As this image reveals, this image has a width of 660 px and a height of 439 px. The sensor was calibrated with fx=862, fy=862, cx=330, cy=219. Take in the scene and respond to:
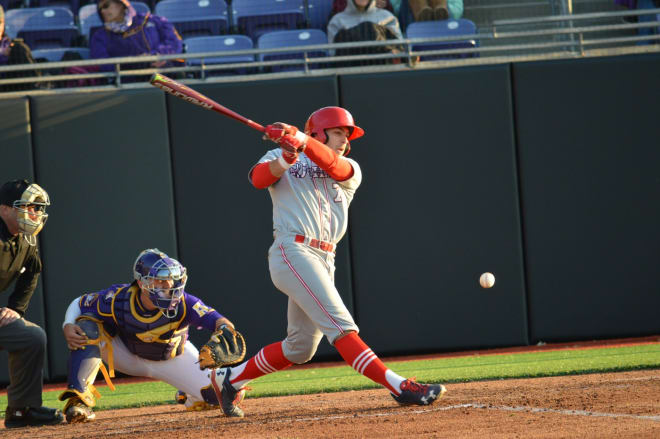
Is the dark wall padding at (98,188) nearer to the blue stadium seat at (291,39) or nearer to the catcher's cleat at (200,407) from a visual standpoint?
the blue stadium seat at (291,39)

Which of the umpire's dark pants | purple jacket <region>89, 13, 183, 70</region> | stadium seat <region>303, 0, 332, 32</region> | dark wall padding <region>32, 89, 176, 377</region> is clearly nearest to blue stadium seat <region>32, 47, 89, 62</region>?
purple jacket <region>89, 13, 183, 70</region>

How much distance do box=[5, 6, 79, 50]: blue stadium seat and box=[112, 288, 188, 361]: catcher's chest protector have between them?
5.56 meters

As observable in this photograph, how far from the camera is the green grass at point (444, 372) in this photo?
6836mm

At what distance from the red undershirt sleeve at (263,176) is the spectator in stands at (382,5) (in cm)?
550

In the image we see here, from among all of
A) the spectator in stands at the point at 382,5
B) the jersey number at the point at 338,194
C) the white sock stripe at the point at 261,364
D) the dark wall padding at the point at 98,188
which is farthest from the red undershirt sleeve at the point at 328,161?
the spectator in stands at the point at 382,5

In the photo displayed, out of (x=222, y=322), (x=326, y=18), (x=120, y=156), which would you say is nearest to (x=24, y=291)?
(x=222, y=322)

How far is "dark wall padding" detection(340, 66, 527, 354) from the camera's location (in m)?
8.93

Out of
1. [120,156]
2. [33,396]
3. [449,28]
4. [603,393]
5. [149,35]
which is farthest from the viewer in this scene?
[449,28]

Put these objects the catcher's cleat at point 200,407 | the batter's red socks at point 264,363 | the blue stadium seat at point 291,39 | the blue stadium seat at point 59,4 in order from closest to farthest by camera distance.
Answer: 1. the batter's red socks at point 264,363
2. the catcher's cleat at point 200,407
3. the blue stadium seat at point 291,39
4. the blue stadium seat at point 59,4

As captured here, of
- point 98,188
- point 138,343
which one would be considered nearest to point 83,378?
point 138,343

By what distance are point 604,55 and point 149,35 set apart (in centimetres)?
488

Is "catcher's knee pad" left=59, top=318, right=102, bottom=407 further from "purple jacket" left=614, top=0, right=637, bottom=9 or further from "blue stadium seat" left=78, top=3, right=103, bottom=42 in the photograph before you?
"purple jacket" left=614, top=0, right=637, bottom=9

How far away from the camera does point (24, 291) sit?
238 inches

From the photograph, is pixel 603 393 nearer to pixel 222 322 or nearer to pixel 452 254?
pixel 222 322
